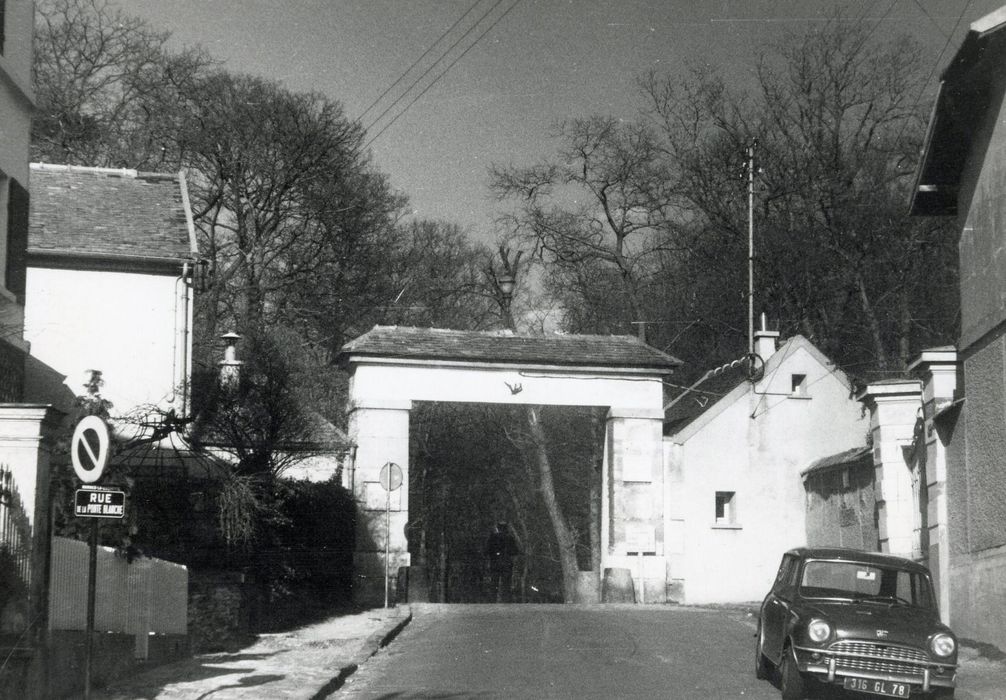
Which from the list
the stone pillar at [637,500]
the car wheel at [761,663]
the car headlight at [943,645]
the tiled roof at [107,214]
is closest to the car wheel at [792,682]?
the car headlight at [943,645]

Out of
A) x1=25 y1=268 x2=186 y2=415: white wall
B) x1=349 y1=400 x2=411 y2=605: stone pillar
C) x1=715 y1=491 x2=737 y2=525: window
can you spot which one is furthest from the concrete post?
x1=715 y1=491 x2=737 y2=525: window

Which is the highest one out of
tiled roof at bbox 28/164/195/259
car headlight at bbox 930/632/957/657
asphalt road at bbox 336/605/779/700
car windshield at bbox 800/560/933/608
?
tiled roof at bbox 28/164/195/259

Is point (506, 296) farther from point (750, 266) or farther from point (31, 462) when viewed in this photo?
point (31, 462)

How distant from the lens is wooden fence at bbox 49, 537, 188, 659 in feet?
40.9

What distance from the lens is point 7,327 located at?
16297 mm

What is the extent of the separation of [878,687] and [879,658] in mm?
266

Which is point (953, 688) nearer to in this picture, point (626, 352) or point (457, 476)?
point (626, 352)

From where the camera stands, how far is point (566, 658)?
1548cm

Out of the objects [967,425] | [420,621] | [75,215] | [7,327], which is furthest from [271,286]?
[967,425]

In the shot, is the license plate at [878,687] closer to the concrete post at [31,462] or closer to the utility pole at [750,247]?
the concrete post at [31,462]

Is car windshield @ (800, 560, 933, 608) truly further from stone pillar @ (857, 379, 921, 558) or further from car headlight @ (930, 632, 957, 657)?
stone pillar @ (857, 379, 921, 558)

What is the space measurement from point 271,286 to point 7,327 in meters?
21.9

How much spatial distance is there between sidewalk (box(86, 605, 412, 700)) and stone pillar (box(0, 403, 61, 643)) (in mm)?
1261

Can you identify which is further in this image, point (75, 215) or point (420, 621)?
point (75, 215)
